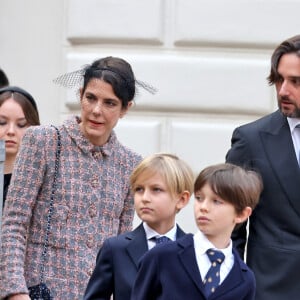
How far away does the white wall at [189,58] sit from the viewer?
344 inches

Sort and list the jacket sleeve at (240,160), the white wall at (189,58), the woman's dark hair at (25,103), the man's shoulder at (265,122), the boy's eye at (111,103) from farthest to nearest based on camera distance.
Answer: the white wall at (189,58), the woman's dark hair at (25,103), the man's shoulder at (265,122), the jacket sleeve at (240,160), the boy's eye at (111,103)

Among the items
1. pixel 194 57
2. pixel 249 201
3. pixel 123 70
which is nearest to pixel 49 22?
pixel 194 57

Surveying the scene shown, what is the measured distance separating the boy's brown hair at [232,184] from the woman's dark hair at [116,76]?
2.60 feet

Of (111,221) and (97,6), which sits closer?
(111,221)

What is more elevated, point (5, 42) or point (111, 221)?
point (5, 42)

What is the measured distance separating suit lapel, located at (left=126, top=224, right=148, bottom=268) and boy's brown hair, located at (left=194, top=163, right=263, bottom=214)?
32cm

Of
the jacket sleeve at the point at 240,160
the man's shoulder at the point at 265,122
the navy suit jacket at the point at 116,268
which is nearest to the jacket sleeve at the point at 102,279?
the navy suit jacket at the point at 116,268

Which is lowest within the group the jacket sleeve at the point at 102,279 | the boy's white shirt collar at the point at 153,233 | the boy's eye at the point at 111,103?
the jacket sleeve at the point at 102,279

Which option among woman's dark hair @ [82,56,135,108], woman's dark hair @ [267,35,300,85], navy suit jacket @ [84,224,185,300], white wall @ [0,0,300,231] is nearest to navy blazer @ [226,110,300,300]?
woman's dark hair @ [267,35,300,85]

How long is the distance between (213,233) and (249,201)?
0.79 ft

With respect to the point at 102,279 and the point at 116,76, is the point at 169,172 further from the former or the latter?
the point at 116,76

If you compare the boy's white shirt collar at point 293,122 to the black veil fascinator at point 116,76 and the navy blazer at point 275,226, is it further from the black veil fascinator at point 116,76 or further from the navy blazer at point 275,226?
the black veil fascinator at point 116,76

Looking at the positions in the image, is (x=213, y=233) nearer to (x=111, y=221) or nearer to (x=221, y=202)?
(x=221, y=202)

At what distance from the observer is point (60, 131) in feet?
18.6
